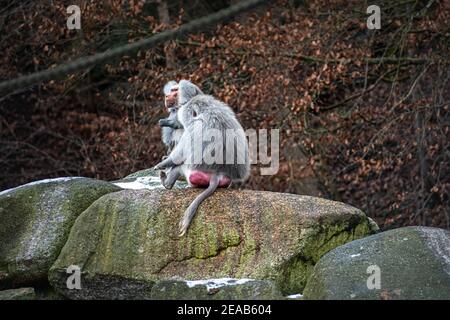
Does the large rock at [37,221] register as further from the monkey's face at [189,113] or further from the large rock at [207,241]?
the monkey's face at [189,113]

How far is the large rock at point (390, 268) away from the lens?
5461 mm

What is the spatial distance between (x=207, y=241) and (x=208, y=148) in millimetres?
767

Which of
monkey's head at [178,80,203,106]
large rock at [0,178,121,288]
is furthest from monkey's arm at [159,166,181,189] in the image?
large rock at [0,178,121,288]

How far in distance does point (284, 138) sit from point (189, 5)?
202 inches

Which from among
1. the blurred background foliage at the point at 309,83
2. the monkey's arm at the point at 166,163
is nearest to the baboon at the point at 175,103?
the monkey's arm at the point at 166,163

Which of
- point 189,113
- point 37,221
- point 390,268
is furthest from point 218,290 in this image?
point 37,221

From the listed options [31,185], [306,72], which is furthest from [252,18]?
[31,185]

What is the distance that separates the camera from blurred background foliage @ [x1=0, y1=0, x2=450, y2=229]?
1248cm

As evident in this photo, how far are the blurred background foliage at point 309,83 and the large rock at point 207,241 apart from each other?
5.11m

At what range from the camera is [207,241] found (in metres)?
7.00

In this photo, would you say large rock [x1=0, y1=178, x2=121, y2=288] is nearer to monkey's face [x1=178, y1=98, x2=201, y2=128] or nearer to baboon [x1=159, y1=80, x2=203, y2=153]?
baboon [x1=159, y1=80, x2=203, y2=153]

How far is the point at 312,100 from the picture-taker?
12.2 m

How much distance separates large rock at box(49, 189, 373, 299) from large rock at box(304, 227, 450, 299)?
77 cm

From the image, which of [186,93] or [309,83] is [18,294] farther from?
[309,83]
